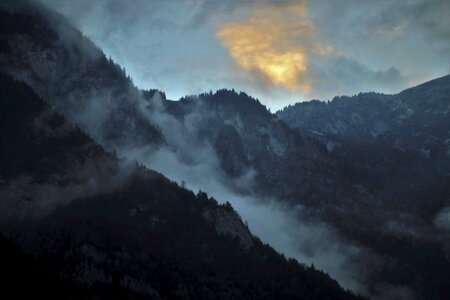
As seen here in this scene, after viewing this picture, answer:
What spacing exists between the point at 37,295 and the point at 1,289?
11.1m

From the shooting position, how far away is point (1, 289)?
19075 cm

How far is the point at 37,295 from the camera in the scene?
196 m
